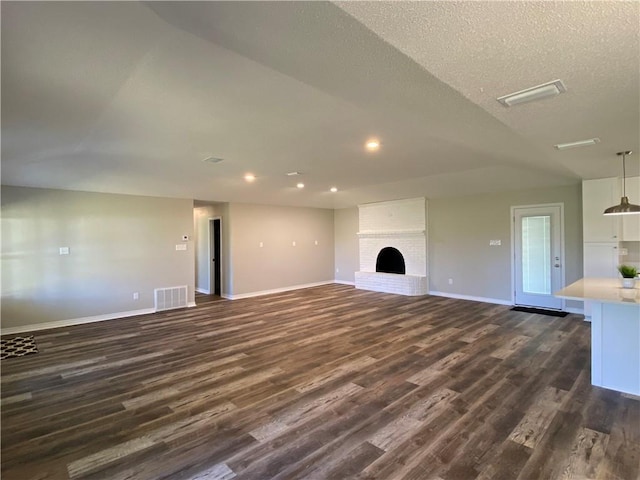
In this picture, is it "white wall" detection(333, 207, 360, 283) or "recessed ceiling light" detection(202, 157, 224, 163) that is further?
"white wall" detection(333, 207, 360, 283)

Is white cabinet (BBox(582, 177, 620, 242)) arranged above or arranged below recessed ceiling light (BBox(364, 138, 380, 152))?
below

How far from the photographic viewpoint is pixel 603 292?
3289mm

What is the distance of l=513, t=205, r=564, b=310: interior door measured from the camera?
6176 mm

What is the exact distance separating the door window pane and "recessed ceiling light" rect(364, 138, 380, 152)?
436cm

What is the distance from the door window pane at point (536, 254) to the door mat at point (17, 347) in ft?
27.9

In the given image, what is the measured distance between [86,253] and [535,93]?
23.3 ft

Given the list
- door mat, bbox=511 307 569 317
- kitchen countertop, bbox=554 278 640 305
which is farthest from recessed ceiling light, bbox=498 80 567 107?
door mat, bbox=511 307 569 317

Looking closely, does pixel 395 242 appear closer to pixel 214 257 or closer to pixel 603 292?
pixel 214 257

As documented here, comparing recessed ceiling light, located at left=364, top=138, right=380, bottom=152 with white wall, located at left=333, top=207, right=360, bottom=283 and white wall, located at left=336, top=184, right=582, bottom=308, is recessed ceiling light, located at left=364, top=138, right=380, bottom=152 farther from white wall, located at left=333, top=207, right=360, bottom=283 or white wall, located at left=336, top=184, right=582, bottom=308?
white wall, located at left=333, top=207, right=360, bottom=283

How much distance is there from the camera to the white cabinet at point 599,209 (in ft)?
16.9

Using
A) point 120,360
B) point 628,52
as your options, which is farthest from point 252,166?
point 628,52

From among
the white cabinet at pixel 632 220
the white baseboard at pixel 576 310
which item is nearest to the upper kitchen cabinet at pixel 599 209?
Result: the white cabinet at pixel 632 220

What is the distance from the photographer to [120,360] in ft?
13.3

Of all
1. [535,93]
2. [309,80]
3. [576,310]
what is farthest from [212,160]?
[576,310]
